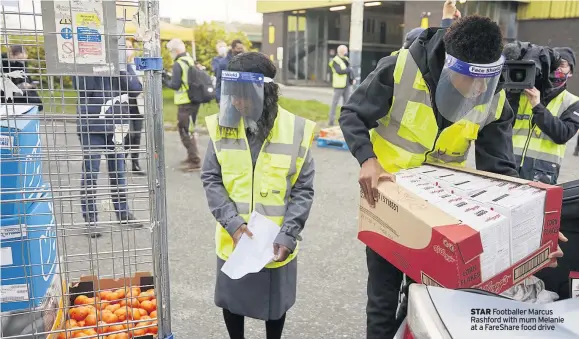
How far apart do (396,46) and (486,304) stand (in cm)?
2977

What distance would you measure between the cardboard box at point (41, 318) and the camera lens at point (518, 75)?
2771 mm

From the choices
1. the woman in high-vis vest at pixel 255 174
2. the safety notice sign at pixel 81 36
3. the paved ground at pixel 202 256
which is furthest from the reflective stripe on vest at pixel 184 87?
the safety notice sign at pixel 81 36

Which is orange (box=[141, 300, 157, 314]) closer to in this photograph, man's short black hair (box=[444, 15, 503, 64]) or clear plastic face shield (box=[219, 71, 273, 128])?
clear plastic face shield (box=[219, 71, 273, 128])

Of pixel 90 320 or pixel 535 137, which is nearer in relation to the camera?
pixel 90 320

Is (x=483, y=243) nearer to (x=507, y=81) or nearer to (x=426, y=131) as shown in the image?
(x=426, y=131)

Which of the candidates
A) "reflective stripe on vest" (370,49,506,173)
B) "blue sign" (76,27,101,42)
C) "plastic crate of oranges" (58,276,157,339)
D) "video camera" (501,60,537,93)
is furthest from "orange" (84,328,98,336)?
"video camera" (501,60,537,93)

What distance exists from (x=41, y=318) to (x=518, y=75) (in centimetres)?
294

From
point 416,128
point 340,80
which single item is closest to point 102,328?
point 416,128

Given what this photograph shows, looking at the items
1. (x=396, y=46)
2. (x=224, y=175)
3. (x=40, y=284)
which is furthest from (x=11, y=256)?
(x=396, y=46)

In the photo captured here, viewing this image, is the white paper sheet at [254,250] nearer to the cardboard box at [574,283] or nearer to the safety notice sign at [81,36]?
the safety notice sign at [81,36]

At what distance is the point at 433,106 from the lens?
7.10 ft

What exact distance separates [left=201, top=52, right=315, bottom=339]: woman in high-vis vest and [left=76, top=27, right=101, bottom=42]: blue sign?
63 cm

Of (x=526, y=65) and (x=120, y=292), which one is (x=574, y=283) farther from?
(x=120, y=292)

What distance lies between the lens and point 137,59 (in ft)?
5.93
